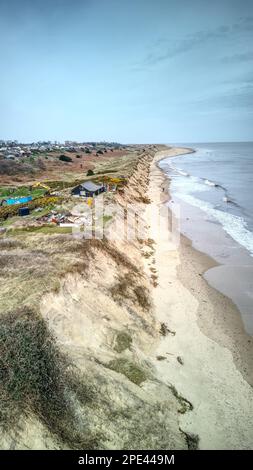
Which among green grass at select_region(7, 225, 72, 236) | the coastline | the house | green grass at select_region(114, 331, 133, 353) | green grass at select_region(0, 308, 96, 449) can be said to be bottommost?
the coastline

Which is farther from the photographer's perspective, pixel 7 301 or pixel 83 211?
pixel 83 211

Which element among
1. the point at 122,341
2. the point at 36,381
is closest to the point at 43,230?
the point at 122,341

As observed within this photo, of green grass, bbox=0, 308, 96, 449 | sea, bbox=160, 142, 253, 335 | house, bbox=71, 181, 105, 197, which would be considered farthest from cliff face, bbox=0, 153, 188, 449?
house, bbox=71, 181, 105, 197

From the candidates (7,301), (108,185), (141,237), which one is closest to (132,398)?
(7,301)

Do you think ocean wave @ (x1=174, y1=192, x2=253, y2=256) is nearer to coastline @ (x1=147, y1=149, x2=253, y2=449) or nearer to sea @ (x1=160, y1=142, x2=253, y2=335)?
sea @ (x1=160, y1=142, x2=253, y2=335)

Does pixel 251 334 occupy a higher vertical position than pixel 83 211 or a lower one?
lower

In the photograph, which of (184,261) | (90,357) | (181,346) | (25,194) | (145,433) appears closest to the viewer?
(145,433)

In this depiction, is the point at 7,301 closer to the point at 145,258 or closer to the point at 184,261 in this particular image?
the point at 145,258

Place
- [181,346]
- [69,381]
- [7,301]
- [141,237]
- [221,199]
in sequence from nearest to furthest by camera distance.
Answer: [69,381], [7,301], [181,346], [141,237], [221,199]
